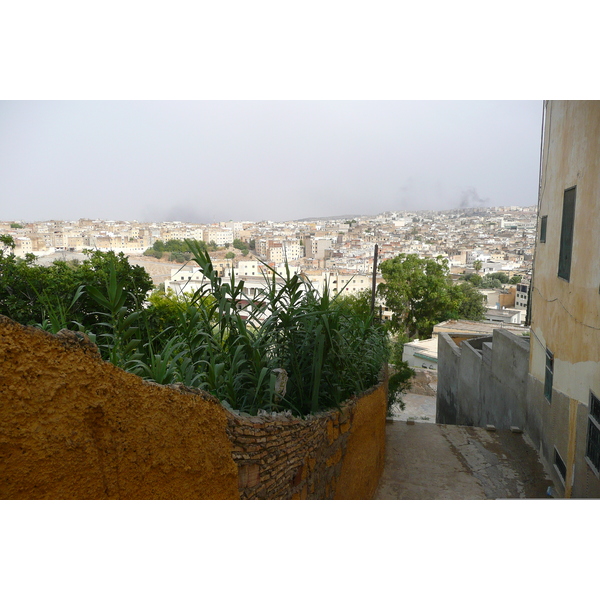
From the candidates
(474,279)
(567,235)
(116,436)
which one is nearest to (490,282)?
(474,279)

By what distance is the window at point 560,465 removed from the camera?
121 inches

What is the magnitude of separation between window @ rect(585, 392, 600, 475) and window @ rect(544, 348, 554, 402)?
39.6 inches

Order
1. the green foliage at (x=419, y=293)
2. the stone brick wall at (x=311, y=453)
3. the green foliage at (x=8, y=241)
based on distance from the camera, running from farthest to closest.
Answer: the green foliage at (x=419, y=293), the green foliage at (x=8, y=241), the stone brick wall at (x=311, y=453)

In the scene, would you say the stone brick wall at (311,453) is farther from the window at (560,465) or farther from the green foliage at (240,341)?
the window at (560,465)

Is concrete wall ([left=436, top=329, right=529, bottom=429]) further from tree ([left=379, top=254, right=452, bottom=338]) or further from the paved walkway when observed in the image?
tree ([left=379, top=254, right=452, bottom=338])

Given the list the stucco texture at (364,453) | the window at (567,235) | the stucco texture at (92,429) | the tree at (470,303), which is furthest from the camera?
the tree at (470,303)

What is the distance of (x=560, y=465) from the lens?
3197 millimetres

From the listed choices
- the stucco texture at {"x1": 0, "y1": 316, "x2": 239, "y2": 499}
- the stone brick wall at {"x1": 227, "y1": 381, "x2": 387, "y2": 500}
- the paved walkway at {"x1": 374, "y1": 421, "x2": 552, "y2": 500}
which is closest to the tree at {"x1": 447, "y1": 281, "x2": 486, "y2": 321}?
the paved walkway at {"x1": 374, "y1": 421, "x2": 552, "y2": 500}

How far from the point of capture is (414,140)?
191 inches

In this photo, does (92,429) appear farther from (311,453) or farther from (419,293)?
(419,293)

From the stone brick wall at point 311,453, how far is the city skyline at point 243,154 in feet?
6.17

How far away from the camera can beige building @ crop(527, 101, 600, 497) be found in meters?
2.58

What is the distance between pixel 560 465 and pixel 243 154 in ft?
13.6

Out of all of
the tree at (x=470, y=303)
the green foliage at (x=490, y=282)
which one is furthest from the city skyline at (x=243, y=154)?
the tree at (x=470, y=303)
